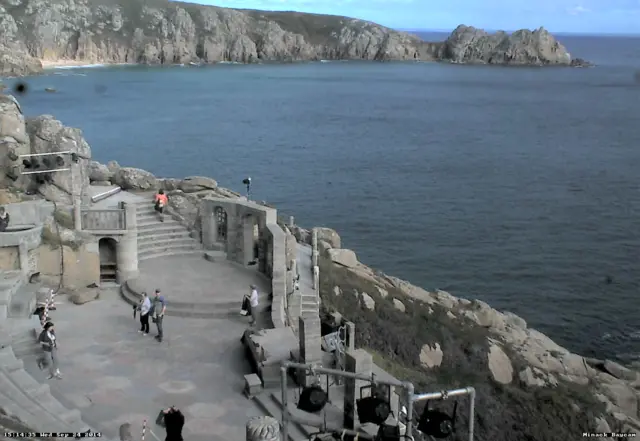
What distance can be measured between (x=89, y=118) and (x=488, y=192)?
6068 cm

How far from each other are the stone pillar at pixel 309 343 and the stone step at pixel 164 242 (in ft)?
39.0

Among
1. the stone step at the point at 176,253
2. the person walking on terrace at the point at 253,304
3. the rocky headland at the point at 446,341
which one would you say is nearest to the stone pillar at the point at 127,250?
the rocky headland at the point at 446,341

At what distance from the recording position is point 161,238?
28516 millimetres

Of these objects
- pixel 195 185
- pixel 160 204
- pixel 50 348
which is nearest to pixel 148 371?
pixel 50 348

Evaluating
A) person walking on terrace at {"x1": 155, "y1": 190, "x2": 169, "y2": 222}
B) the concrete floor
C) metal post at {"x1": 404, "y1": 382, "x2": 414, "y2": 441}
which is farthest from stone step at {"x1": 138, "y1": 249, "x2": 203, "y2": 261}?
metal post at {"x1": 404, "y1": 382, "x2": 414, "y2": 441}

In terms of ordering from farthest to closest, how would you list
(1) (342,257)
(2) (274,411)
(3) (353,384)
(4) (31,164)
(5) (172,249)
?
1. (1) (342,257)
2. (4) (31,164)
3. (5) (172,249)
4. (2) (274,411)
5. (3) (353,384)

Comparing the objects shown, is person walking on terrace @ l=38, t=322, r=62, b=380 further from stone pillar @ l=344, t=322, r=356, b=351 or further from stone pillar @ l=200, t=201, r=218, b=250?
stone pillar @ l=200, t=201, r=218, b=250

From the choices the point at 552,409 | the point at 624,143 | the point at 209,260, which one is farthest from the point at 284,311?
the point at 624,143

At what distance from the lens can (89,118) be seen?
98875 mm

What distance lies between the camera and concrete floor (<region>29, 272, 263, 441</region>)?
654 inches

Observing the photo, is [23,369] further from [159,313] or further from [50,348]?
[159,313]

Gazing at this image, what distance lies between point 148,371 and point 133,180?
17.3m

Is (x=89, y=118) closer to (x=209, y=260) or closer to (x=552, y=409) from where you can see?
(x=209, y=260)

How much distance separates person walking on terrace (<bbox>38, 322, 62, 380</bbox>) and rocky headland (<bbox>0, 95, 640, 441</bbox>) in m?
6.41
